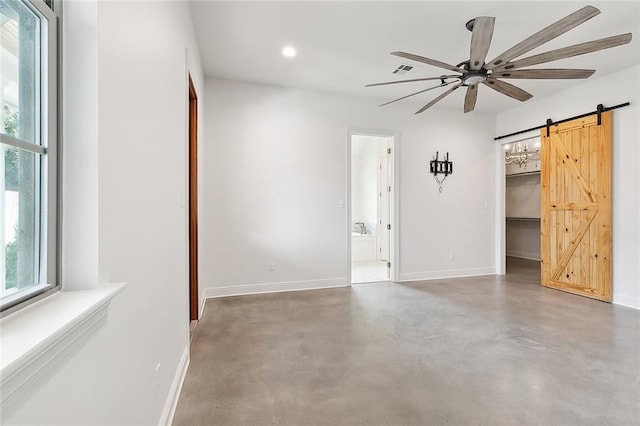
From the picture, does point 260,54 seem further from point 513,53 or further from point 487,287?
point 487,287

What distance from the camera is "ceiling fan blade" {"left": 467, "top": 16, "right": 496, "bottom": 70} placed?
6.01ft

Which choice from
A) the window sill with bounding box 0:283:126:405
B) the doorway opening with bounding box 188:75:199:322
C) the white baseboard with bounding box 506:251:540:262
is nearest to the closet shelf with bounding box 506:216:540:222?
the white baseboard with bounding box 506:251:540:262

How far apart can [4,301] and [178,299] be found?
1.39m

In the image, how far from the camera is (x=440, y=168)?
4883mm

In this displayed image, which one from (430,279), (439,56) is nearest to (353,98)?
(439,56)

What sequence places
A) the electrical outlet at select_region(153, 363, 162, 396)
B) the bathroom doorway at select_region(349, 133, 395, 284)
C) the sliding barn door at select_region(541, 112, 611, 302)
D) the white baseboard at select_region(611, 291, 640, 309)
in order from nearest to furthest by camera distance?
the electrical outlet at select_region(153, 363, 162, 396) → the white baseboard at select_region(611, 291, 640, 309) → the sliding barn door at select_region(541, 112, 611, 302) → the bathroom doorway at select_region(349, 133, 395, 284)

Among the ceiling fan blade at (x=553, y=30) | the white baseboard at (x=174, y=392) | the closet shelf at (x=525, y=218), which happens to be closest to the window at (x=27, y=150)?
the white baseboard at (x=174, y=392)

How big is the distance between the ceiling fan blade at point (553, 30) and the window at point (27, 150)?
240cm

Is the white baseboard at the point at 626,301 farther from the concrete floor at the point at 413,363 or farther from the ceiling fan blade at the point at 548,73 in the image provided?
the ceiling fan blade at the point at 548,73

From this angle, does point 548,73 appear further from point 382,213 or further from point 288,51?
point 382,213

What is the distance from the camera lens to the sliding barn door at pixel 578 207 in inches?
146

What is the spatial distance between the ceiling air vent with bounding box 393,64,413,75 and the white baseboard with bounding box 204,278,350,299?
112 inches

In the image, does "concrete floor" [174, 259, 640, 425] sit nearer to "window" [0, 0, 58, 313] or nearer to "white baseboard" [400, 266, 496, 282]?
"white baseboard" [400, 266, 496, 282]

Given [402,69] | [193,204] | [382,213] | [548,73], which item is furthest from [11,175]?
[382,213]
